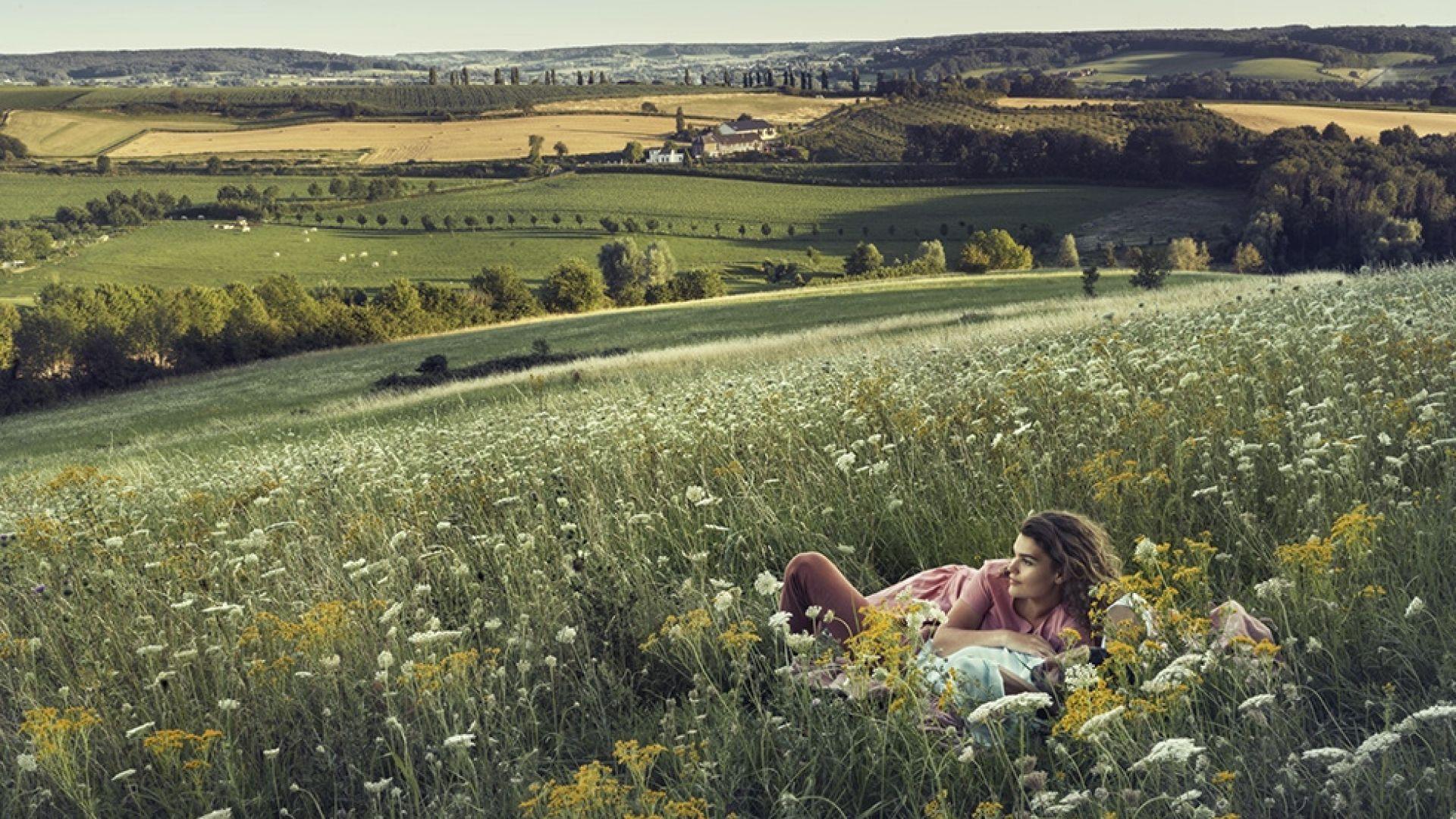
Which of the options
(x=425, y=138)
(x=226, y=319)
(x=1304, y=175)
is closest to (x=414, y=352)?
(x=226, y=319)

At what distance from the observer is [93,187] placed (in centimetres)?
14538

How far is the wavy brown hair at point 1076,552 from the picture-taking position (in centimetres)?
495

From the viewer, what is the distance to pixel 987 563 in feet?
17.7

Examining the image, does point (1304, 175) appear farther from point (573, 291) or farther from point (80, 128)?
point (80, 128)

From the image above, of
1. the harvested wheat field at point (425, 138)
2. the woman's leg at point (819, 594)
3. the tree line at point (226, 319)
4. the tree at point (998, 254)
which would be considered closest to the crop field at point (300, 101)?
the harvested wheat field at point (425, 138)

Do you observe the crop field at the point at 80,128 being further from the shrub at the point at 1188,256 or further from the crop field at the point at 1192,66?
the shrub at the point at 1188,256

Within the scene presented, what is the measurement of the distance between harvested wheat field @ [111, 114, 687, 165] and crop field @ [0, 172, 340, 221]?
1097 centimetres

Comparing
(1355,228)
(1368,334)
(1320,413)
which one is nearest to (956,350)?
(1368,334)

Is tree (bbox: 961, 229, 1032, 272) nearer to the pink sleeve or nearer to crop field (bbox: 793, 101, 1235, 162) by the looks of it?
crop field (bbox: 793, 101, 1235, 162)

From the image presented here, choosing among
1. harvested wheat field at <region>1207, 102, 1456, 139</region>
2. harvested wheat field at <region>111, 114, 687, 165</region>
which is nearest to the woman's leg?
harvested wheat field at <region>1207, 102, 1456, 139</region>

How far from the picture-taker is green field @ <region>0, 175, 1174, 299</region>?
10550cm

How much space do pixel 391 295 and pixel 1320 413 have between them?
7597cm

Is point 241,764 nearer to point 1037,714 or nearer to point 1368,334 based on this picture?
point 1037,714

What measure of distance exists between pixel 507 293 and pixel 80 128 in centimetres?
12310
